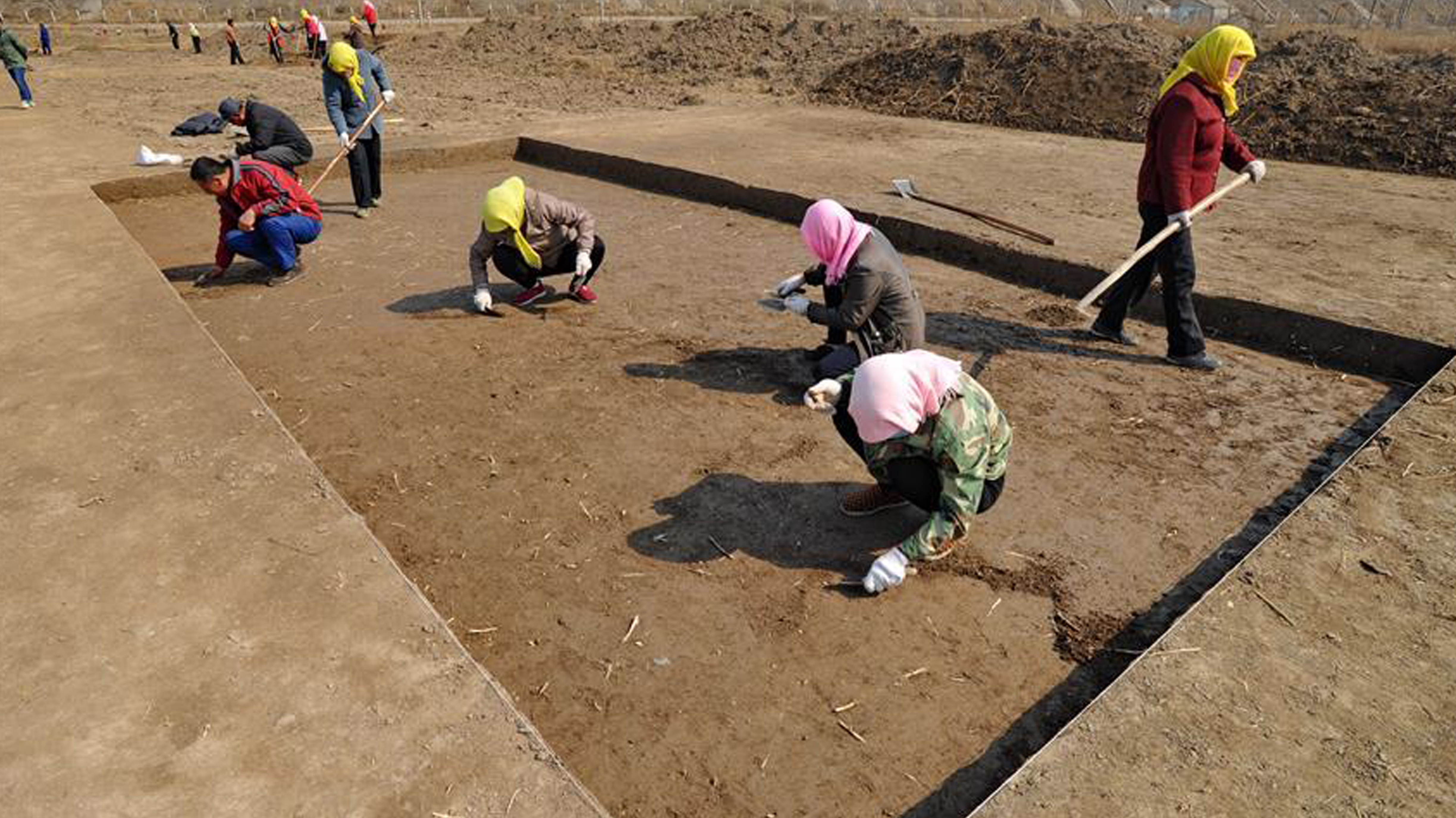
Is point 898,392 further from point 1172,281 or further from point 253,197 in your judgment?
point 253,197

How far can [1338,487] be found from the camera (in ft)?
11.3

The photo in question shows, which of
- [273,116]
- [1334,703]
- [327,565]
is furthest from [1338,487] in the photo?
[273,116]

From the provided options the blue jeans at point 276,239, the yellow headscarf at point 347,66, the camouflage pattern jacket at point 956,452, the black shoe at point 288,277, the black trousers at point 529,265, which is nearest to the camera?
the camouflage pattern jacket at point 956,452

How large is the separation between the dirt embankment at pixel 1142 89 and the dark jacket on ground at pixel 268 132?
10.0 meters

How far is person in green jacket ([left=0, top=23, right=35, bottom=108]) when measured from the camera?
14625mm

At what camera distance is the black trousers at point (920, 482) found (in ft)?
10.5

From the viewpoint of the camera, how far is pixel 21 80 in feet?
47.7

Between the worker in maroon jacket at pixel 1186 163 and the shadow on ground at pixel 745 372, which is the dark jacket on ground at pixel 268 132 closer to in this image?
the shadow on ground at pixel 745 372

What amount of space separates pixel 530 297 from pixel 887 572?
3803mm

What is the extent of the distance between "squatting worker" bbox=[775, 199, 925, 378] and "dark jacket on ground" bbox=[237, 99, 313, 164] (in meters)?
5.15

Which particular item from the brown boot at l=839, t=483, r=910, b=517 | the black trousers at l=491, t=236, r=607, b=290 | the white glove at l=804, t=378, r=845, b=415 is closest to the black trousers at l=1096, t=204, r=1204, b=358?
the brown boot at l=839, t=483, r=910, b=517

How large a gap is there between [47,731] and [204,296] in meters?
4.78

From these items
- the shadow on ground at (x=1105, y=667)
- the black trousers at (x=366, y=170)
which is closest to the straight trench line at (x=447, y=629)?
the shadow on ground at (x=1105, y=667)

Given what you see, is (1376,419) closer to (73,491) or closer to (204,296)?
(73,491)
